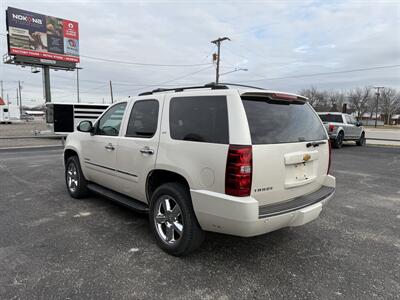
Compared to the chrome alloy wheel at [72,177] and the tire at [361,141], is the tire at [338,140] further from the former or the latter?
the chrome alloy wheel at [72,177]

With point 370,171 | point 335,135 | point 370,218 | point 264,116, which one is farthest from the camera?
point 335,135

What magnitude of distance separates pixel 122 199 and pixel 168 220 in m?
1.09

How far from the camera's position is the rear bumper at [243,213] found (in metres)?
2.68

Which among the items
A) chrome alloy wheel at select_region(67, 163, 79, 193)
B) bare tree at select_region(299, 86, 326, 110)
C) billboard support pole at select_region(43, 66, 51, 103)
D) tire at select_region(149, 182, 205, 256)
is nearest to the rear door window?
tire at select_region(149, 182, 205, 256)

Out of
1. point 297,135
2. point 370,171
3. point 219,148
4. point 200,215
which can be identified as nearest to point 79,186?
point 200,215

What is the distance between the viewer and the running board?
3799 millimetres

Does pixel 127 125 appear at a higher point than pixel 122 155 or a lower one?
higher

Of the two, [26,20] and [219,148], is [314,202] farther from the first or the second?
[26,20]

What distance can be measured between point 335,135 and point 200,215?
1380cm

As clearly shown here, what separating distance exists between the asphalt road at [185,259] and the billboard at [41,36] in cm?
3275

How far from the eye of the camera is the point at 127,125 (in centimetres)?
410

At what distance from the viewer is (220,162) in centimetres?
276

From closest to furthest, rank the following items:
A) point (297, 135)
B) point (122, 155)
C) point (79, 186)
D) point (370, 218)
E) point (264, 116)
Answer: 1. point (264, 116)
2. point (297, 135)
3. point (122, 155)
4. point (370, 218)
5. point (79, 186)

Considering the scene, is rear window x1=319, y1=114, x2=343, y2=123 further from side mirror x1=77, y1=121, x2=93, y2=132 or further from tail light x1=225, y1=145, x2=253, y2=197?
tail light x1=225, y1=145, x2=253, y2=197
